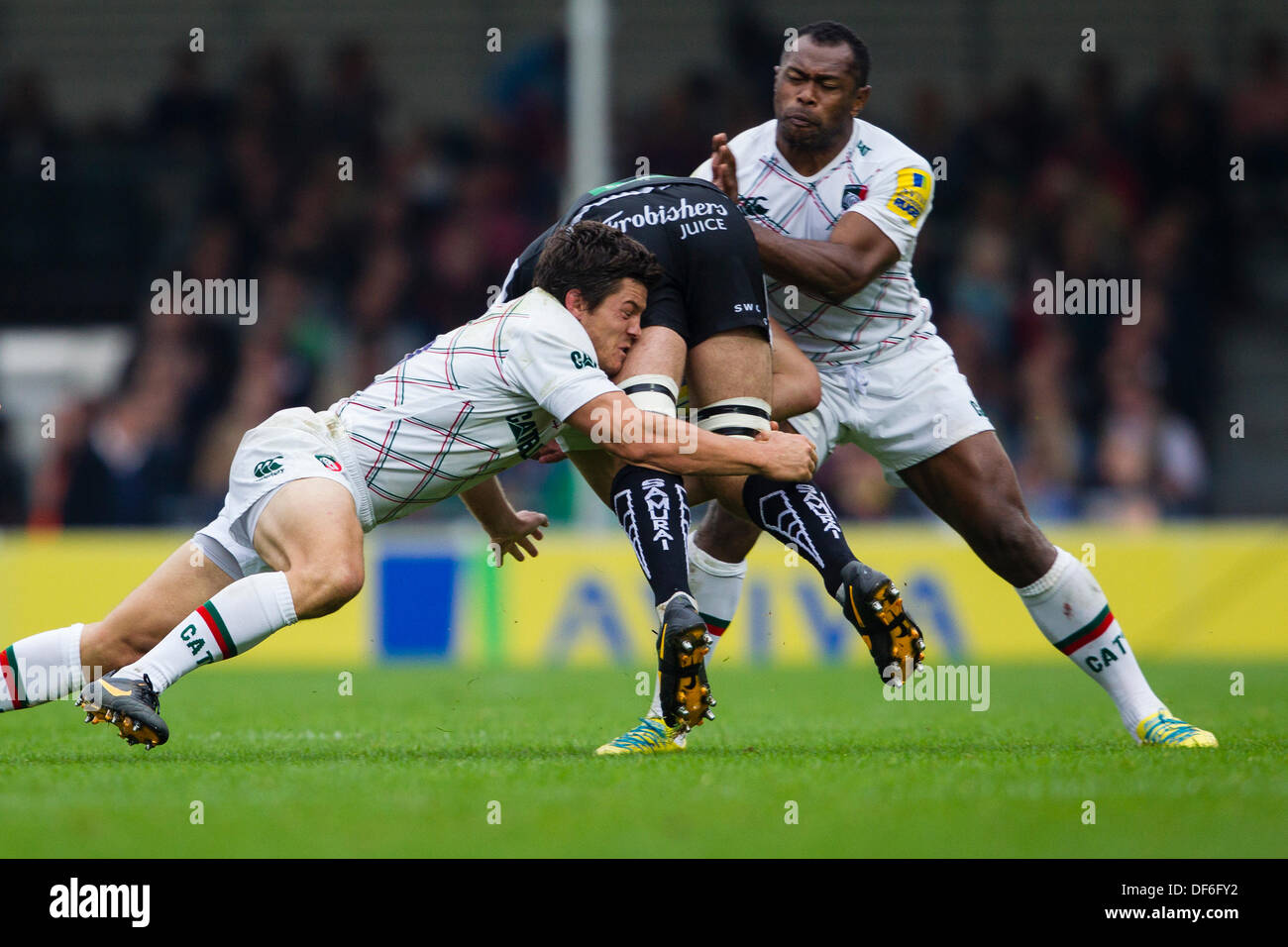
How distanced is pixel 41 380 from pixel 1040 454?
31.4ft

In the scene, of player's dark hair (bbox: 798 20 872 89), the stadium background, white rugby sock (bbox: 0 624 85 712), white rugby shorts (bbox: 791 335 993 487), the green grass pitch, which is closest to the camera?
the green grass pitch

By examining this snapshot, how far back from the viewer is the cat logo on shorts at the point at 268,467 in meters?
5.30

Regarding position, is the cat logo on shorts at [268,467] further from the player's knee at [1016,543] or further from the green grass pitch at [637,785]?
the player's knee at [1016,543]

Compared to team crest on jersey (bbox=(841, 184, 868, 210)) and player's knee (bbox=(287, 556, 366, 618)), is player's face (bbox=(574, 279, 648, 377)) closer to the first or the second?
player's knee (bbox=(287, 556, 366, 618))

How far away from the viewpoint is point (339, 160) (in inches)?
631

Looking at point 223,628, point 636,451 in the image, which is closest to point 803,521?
point 636,451

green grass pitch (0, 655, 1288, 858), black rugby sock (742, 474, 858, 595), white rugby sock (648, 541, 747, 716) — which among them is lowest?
green grass pitch (0, 655, 1288, 858)

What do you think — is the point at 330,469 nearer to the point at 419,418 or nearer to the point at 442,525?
the point at 419,418

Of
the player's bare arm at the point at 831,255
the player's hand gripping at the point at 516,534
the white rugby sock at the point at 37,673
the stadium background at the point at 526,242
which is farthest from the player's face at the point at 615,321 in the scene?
the stadium background at the point at 526,242

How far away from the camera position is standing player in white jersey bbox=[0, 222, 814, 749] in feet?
16.5

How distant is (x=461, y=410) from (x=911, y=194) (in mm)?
1835

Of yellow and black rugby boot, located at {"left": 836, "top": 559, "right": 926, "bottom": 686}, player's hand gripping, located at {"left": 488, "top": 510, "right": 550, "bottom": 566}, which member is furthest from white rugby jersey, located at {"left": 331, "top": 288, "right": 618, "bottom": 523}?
yellow and black rugby boot, located at {"left": 836, "top": 559, "right": 926, "bottom": 686}

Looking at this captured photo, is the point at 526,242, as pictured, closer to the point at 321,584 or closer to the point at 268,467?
the point at 268,467

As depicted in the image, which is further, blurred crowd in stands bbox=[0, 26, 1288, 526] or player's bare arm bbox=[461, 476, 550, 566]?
blurred crowd in stands bbox=[0, 26, 1288, 526]
